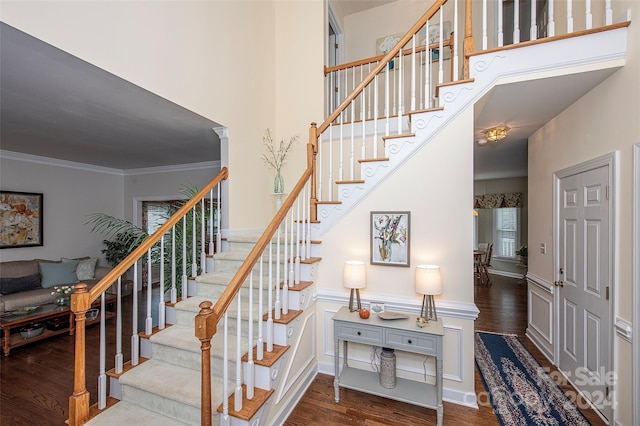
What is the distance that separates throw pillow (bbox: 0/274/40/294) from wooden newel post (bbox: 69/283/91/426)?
13.2 feet

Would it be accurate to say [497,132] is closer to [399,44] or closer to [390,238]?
[399,44]

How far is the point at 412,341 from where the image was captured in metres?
2.25

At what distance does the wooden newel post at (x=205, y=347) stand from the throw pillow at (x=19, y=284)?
499 centimetres

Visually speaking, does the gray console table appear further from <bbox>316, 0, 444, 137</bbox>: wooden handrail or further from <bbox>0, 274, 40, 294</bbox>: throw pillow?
<bbox>0, 274, 40, 294</bbox>: throw pillow

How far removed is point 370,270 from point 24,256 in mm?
6094

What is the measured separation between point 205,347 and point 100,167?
20.4 ft

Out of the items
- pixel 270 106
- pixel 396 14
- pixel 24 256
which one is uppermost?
pixel 396 14

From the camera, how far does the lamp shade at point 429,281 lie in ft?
7.51

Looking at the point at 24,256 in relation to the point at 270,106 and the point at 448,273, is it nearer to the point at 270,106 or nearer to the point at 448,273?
the point at 270,106

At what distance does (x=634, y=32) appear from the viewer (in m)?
1.96

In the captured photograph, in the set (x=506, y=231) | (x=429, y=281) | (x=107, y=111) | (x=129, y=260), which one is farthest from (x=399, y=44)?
(x=506, y=231)

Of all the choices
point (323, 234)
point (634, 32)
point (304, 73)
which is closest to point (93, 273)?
point (323, 234)

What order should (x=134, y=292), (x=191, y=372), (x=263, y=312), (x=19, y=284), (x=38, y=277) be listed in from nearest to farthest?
(x=191, y=372)
(x=134, y=292)
(x=263, y=312)
(x=19, y=284)
(x=38, y=277)

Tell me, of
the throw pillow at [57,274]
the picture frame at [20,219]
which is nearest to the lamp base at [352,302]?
the throw pillow at [57,274]
